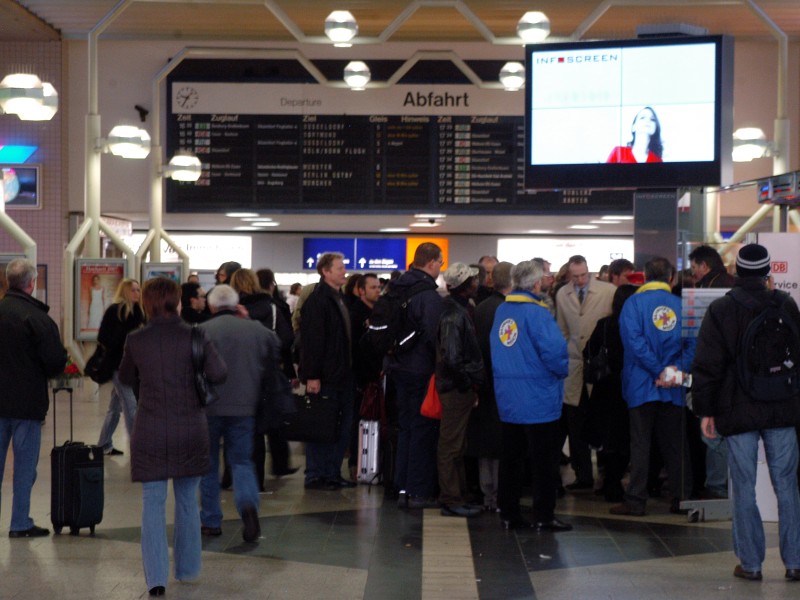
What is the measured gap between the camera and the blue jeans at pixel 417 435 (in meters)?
8.30

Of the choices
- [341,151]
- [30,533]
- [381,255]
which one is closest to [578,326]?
[30,533]

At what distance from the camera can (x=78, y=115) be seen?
16.1m

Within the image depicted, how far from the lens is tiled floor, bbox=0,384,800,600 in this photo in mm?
6004

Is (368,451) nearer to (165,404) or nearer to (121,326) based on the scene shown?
(121,326)

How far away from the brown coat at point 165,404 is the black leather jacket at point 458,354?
211 centimetres

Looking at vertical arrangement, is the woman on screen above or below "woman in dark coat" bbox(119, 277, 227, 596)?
above

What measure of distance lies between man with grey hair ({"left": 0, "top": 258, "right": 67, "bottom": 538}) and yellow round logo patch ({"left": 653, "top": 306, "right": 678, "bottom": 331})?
3.76 metres

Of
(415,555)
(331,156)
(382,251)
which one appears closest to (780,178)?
(415,555)

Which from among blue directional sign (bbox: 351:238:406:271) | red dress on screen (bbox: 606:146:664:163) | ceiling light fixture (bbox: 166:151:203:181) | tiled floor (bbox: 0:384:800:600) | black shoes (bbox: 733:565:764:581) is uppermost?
ceiling light fixture (bbox: 166:151:203:181)

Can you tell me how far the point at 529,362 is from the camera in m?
7.38

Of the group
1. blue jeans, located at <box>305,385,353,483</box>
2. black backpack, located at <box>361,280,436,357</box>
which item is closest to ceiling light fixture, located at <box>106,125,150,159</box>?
blue jeans, located at <box>305,385,353,483</box>

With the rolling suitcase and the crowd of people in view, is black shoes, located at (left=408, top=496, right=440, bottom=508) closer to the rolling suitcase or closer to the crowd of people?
the crowd of people

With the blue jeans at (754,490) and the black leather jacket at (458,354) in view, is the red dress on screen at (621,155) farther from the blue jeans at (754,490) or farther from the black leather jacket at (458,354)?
the blue jeans at (754,490)

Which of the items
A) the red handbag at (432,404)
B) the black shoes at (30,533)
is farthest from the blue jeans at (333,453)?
the black shoes at (30,533)
